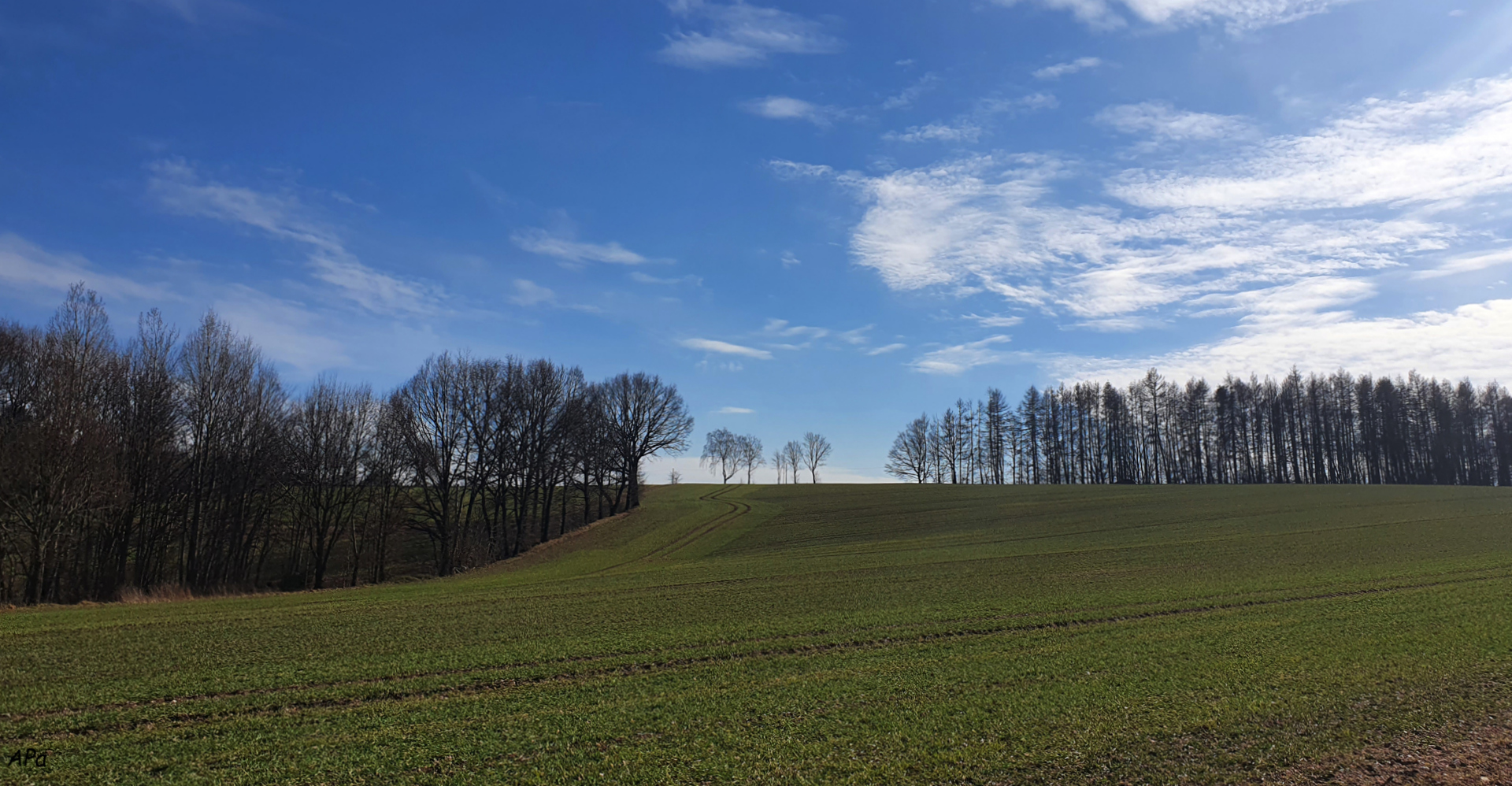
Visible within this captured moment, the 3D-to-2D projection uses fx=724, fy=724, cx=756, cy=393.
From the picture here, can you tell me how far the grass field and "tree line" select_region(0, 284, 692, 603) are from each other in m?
9.00

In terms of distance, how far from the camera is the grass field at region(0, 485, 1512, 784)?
9297 mm

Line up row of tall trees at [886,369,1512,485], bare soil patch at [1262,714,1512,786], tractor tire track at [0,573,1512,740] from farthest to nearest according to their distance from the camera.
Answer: row of tall trees at [886,369,1512,485]
tractor tire track at [0,573,1512,740]
bare soil patch at [1262,714,1512,786]

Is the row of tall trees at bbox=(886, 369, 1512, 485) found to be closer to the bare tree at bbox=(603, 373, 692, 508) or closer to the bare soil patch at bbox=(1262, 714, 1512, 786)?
the bare tree at bbox=(603, 373, 692, 508)

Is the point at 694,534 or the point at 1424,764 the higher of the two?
the point at 1424,764

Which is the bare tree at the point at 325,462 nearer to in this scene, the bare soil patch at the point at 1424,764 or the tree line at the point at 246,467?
the tree line at the point at 246,467

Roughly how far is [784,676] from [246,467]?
42.9 m

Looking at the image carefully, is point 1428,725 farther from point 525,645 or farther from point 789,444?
point 789,444

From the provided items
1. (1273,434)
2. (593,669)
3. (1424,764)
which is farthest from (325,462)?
(1273,434)

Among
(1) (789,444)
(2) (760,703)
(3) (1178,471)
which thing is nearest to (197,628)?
(2) (760,703)

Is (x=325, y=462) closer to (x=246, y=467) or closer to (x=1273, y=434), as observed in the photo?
(x=246, y=467)

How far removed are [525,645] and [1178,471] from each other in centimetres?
10625

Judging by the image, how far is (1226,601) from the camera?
2125 cm

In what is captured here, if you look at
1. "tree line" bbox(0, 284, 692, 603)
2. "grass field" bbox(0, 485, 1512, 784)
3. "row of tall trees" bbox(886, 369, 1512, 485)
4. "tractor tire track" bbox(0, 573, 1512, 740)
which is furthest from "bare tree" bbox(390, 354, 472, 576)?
"row of tall trees" bbox(886, 369, 1512, 485)

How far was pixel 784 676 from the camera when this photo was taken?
1374cm
